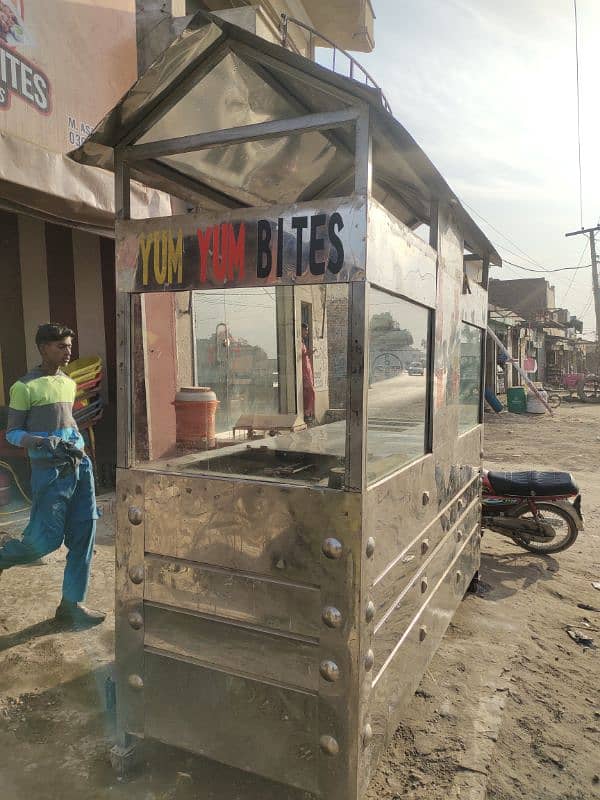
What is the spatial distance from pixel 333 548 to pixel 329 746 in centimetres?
65

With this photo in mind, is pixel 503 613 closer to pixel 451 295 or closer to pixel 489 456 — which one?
pixel 451 295

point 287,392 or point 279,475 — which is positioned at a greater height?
point 287,392

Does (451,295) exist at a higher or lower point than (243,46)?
lower

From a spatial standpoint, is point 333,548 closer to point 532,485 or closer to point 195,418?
point 195,418

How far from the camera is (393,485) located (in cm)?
216

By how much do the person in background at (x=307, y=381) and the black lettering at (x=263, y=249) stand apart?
1898mm

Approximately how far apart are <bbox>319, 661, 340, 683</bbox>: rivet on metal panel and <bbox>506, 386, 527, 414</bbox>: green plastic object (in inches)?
637

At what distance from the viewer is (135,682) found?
2240mm

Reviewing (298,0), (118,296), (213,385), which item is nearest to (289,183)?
(118,296)

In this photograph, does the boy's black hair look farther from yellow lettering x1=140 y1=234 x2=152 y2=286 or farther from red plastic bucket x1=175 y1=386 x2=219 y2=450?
yellow lettering x1=140 y1=234 x2=152 y2=286

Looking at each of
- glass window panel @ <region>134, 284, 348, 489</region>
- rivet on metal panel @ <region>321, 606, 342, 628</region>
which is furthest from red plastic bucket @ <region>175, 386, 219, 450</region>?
rivet on metal panel @ <region>321, 606, 342, 628</region>

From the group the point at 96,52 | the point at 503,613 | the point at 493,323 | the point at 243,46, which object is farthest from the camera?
the point at 493,323

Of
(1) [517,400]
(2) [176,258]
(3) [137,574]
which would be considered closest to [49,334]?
(2) [176,258]

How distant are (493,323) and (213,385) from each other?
20259 millimetres
